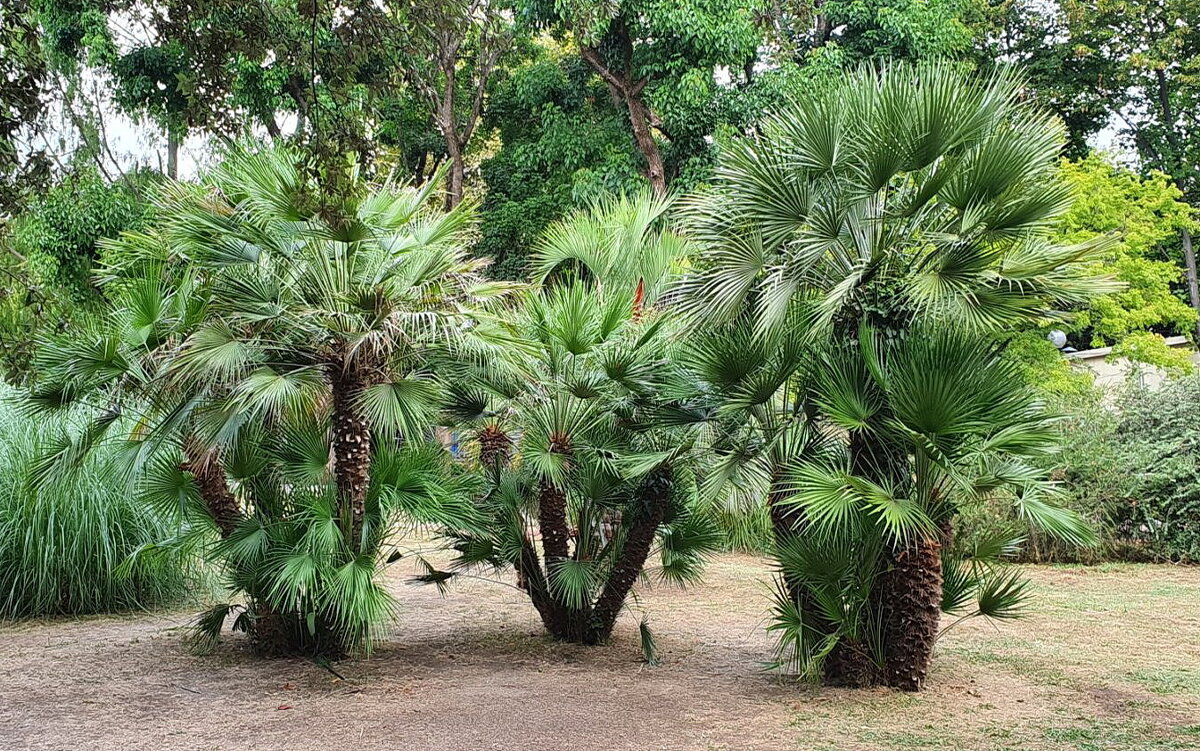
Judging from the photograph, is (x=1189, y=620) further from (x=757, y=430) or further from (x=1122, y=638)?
(x=757, y=430)

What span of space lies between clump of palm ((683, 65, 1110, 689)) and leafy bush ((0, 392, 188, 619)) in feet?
19.0

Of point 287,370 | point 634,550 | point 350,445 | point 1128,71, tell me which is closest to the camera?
point 287,370

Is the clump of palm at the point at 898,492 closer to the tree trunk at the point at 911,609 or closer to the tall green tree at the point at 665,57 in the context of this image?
the tree trunk at the point at 911,609

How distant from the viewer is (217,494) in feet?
25.0

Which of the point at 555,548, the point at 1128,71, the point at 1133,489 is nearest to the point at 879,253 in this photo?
the point at 555,548

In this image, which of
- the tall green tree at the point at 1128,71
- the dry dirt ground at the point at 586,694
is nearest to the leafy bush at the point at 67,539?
the dry dirt ground at the point at 586,694

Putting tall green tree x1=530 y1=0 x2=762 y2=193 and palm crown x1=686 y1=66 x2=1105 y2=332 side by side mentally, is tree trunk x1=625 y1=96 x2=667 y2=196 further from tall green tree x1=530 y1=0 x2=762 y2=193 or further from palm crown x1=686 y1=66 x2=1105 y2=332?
palm crown x1=686 y1=66 x2=1105 y2=332

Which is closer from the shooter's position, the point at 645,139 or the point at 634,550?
the point at 634,550

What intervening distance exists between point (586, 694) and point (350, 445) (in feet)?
7.77

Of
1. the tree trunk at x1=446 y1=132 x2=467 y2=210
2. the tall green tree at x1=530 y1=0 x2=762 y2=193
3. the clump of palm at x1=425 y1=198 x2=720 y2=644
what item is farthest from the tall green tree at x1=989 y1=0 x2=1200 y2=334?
the clump of palm at x1=425 y1=198 x2=720 y2=644

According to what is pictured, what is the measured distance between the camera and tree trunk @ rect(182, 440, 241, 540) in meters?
7.53

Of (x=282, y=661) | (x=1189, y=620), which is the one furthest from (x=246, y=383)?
(x=1189, y=620)

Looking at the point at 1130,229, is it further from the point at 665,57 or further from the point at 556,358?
the point at 556,358

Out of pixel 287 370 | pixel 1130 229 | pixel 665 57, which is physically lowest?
pixel 287 370
